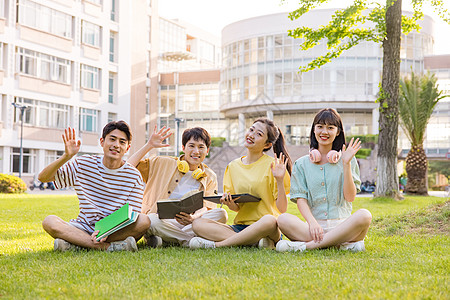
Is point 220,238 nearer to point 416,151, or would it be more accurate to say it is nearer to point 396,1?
point 396,1

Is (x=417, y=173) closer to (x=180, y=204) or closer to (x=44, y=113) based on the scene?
(x=180, y=204)

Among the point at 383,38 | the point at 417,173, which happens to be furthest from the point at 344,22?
the point at 417,173

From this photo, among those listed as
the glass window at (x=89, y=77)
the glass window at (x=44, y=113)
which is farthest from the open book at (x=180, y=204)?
the glass window at (x=89, y=77)

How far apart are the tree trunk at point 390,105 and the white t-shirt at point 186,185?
1006cm

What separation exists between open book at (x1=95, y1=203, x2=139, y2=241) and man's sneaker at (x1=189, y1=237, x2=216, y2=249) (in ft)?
2.39

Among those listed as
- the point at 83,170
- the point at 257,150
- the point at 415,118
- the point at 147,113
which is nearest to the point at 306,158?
the point at 257,150

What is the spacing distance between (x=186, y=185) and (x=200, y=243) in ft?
2.34

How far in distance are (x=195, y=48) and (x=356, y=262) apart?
5745cm

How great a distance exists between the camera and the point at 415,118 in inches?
922

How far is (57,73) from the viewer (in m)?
33.2

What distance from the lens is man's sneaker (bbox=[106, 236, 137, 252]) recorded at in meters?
5.12

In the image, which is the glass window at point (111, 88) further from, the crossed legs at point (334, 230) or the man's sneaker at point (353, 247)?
the man's sneaker at point (353, 247)

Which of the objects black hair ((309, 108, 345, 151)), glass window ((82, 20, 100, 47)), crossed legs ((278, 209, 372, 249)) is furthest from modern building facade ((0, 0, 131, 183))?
crossed legs ((278, 209, 372, 249))

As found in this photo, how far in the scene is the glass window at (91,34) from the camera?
3525 cm
